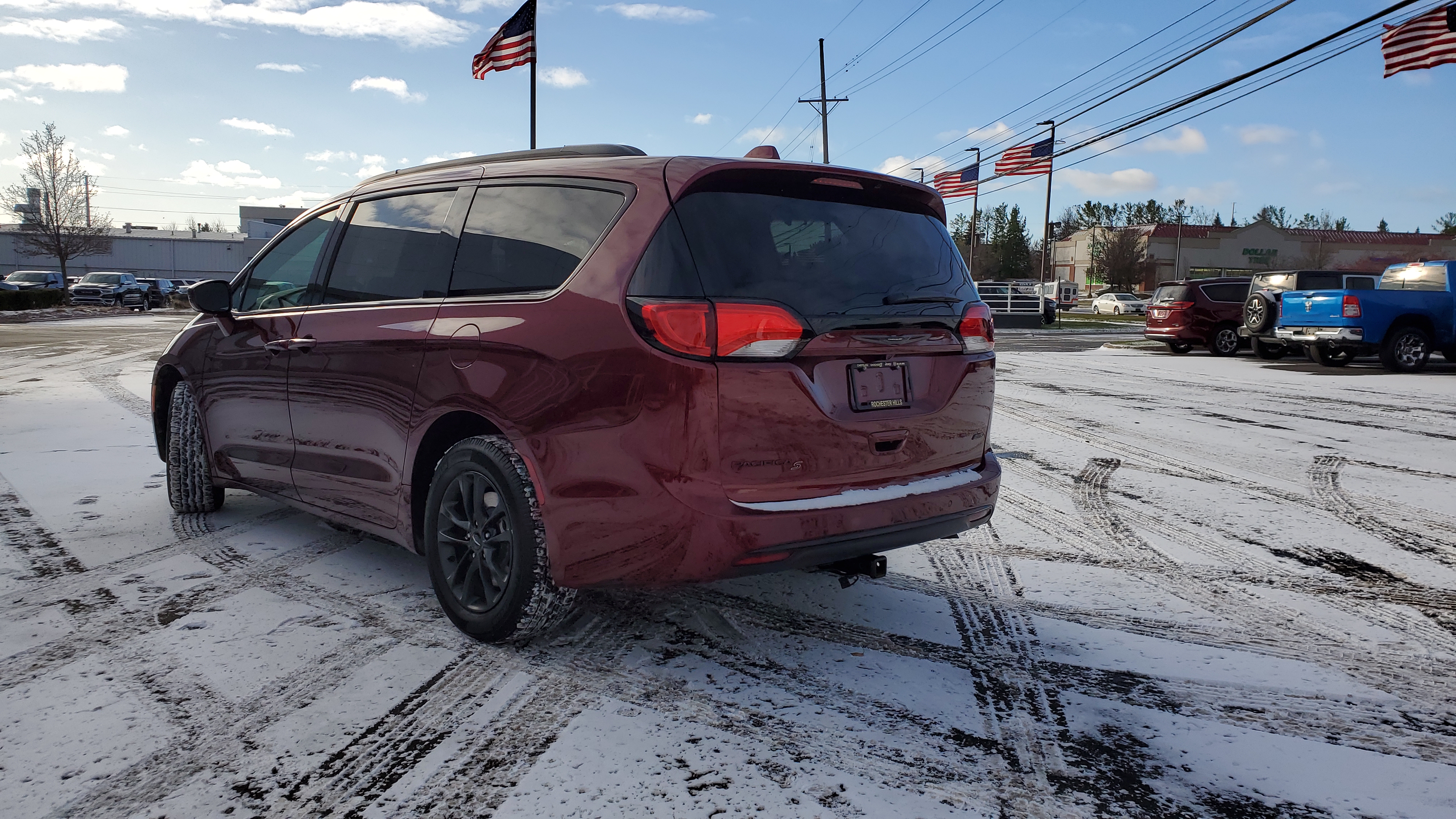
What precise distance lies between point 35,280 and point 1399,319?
51722 millimetres

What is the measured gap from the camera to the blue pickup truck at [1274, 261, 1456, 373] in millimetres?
15078

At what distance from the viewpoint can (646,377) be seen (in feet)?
9.11

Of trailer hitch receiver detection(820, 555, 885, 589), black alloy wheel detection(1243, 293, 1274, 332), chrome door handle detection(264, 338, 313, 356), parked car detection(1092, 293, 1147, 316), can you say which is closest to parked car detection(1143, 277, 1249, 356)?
black alloy wheel detection(1243, 293, 1274, 332)

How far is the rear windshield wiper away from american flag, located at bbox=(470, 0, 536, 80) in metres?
19.0

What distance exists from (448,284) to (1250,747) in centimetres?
302

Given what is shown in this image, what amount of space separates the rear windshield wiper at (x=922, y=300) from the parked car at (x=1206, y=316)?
18919 millimetres

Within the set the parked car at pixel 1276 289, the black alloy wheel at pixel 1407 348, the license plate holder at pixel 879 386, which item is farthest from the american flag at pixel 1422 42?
the license plate holder at pixel 879 386

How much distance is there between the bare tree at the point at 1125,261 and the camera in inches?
3263

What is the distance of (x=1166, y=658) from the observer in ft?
10.7

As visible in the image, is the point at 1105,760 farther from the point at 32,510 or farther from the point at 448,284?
the point at 32,510

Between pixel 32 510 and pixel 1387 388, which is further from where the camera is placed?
pixel 1387 388

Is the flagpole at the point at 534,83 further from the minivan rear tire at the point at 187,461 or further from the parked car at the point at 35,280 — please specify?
the parked car at the point at 35,280

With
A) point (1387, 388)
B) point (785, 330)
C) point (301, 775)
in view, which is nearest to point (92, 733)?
point (301, 775)

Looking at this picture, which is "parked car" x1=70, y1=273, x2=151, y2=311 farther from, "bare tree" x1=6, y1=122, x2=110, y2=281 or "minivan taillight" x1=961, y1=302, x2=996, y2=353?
"minivan taillight" x1=961, y1=302, x2=996, y2=353
